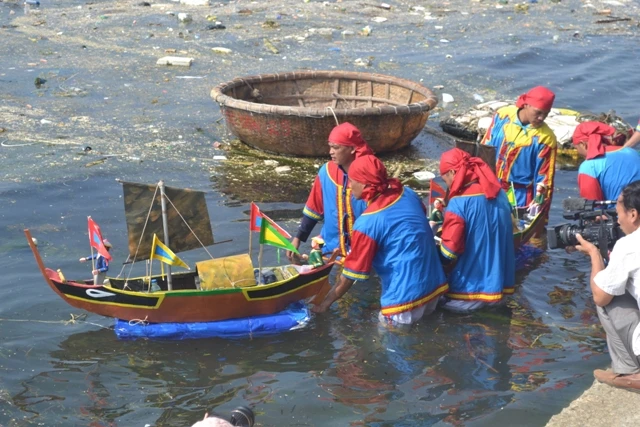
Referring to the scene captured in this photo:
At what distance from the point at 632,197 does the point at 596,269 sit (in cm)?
50

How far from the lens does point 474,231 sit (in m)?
6.00

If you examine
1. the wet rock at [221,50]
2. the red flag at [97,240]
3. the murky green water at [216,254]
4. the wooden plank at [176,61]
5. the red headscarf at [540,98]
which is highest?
the red headscarf at [540,98]

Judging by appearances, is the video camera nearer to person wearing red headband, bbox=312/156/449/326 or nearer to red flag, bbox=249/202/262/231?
person wearing red headband, bbox=312/156/449/326

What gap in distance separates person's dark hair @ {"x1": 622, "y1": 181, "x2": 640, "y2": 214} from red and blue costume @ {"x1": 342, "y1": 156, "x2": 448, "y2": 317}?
4.90 feet

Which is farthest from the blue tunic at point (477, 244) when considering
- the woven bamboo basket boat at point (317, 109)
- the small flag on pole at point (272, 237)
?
the woven bamboo basket boat at point (317, 109)

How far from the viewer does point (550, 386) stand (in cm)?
552

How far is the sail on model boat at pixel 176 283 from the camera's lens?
568 cm

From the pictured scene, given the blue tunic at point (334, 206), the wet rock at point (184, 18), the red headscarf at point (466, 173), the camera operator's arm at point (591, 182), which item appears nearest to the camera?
the red headscarf at point (466, 173)

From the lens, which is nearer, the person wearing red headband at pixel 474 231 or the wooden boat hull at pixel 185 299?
the wooden boat hull at pixel 185 299

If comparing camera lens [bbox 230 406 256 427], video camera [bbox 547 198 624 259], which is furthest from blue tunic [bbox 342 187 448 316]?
camera lens [bbox 230 406 256 427]

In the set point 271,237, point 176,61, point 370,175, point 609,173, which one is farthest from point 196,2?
point 370,175

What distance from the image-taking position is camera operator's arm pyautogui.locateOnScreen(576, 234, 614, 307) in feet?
15.9

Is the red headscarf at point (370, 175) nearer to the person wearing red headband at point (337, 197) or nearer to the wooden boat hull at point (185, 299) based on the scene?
the person wearing red headband at point (337, 197)

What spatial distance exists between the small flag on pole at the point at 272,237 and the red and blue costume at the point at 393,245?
479 millimetres
